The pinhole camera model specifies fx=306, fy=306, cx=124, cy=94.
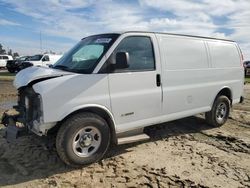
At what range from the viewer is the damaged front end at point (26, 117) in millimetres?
4609

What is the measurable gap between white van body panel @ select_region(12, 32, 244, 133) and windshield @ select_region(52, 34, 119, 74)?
0.39 ft

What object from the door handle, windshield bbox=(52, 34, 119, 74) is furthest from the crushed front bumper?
the door handle

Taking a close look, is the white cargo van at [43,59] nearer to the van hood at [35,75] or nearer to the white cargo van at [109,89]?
the white cargo van at [109,89]

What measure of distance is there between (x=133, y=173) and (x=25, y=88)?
2.25 metres

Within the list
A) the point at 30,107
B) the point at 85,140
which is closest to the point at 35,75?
the point at 30,107

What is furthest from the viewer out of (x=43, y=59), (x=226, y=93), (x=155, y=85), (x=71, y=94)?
(x=43, y=59)

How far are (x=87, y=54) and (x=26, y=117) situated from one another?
1485 mm

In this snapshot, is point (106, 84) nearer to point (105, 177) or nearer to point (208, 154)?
point (105, 177)

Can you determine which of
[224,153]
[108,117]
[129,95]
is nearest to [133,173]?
[108,117]

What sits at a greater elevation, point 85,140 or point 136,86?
point 136,86

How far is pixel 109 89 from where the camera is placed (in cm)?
499

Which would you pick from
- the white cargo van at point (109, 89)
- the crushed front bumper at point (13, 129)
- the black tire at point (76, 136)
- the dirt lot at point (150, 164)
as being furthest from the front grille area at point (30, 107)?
the dirt lot at point (150, 164)

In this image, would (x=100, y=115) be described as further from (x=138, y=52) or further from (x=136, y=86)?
(x=138, y=52)

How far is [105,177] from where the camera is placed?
14.9ft
